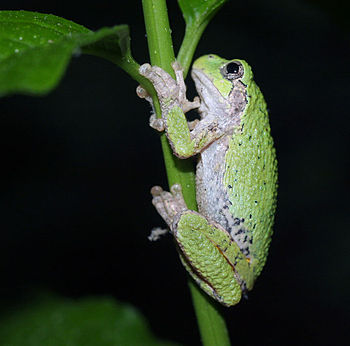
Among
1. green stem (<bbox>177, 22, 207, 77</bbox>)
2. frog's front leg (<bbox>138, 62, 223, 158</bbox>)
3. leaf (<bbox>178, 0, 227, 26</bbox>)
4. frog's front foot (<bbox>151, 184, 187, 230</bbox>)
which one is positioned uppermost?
leaf (<bbox>178, 0, 227, 26</bbox>)

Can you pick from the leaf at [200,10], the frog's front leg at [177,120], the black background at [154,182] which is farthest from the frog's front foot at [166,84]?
the black background at [154,182]

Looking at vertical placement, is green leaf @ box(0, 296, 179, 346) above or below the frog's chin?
below

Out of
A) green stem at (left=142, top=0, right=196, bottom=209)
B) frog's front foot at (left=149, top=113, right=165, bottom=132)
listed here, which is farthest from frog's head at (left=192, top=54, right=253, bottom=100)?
green stem at (left=142, top=0, right=196, bottom=209)

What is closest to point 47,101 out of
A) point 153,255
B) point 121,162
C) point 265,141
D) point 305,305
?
point 121,162

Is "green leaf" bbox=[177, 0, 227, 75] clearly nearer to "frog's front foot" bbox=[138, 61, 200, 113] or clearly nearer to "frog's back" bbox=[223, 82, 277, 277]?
"frog's front foot" bbox=[138, 61, 200, 113]

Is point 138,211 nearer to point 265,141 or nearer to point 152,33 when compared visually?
point 265,141

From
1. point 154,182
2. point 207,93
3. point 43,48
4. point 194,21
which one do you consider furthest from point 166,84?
point 154,182

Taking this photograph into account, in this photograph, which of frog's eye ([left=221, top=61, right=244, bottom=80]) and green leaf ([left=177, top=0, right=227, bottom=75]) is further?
frog's eye ([left=221, top=61, right=244, bottom=80])
